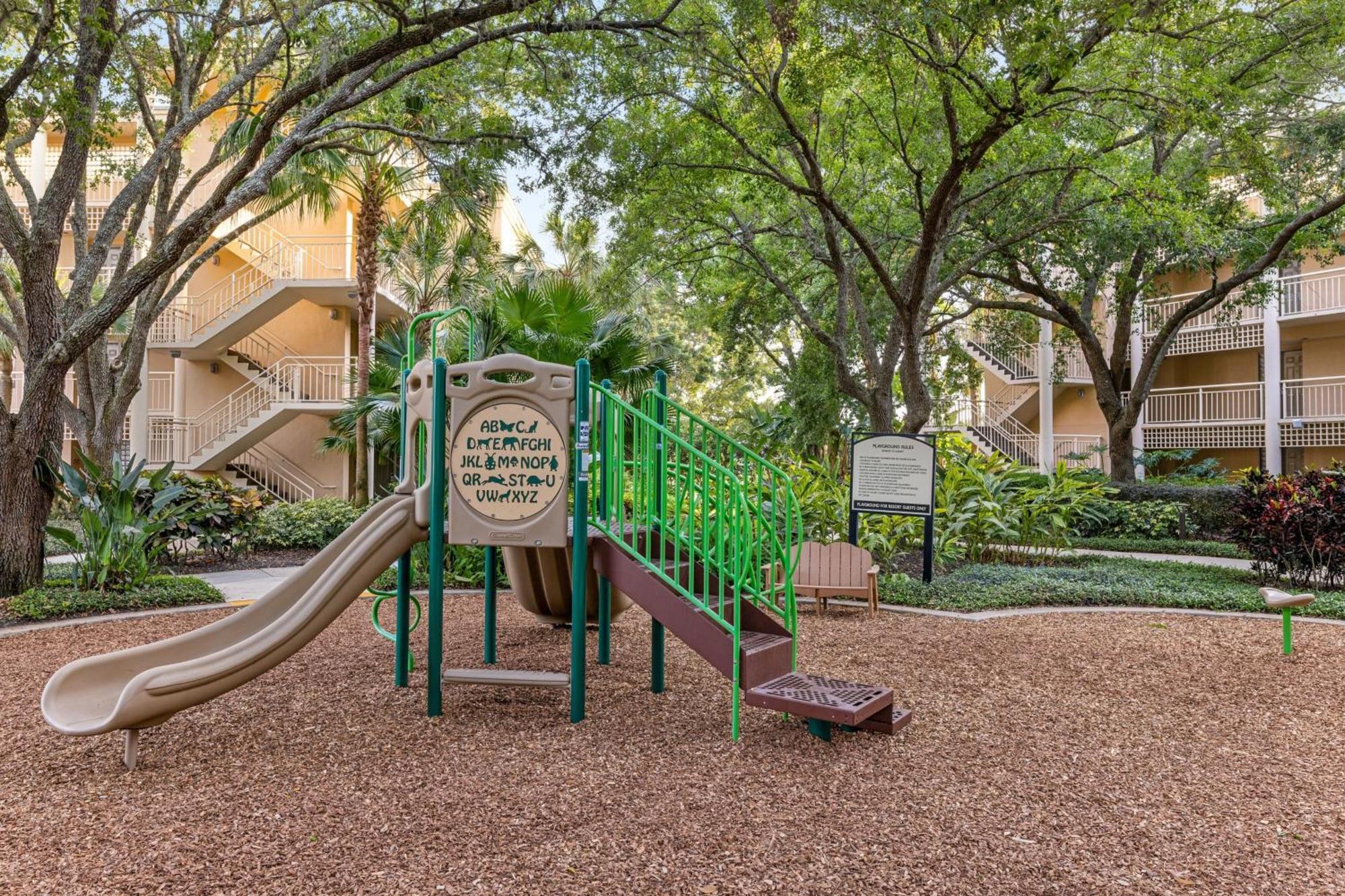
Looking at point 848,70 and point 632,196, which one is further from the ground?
point 848,70

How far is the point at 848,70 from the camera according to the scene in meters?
9.93

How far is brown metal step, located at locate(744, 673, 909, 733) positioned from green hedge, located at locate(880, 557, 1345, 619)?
4196mm

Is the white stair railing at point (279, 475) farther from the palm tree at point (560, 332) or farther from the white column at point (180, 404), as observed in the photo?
the palm tree at point (560, 332)

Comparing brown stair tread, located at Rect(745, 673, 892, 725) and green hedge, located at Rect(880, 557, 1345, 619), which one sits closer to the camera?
brown stair tread, located at Rect(745, 673, 892, 725)

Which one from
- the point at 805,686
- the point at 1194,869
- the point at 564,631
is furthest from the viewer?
the point at 564,631

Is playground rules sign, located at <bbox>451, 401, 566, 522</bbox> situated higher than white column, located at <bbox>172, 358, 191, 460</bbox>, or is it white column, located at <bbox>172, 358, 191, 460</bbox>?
white column, located at <bbox>172, 358, 191, 460</bbox>

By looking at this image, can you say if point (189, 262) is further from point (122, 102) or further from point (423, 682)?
point (423, 682)

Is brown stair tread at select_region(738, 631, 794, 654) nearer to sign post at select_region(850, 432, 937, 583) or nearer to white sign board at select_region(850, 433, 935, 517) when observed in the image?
sign post at select_region(850, 432, 937, 583)

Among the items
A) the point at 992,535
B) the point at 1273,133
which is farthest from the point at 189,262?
the point at 1273,133

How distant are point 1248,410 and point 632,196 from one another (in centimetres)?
1812

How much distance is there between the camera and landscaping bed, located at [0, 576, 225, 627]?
A: 8.03 meters

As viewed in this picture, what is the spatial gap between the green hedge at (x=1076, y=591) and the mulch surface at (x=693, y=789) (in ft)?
7.68

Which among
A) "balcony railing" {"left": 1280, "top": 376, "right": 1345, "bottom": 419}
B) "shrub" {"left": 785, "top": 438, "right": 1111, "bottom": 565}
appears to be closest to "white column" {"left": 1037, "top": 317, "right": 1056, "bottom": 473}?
"balcony railing" {"left": 1280, "top": 376, "right": 1345, "bottom": 419}

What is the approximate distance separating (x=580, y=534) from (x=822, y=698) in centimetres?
160
